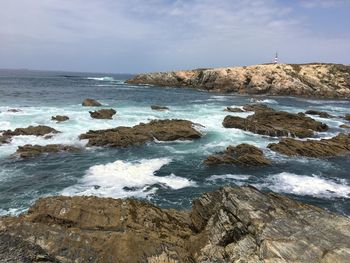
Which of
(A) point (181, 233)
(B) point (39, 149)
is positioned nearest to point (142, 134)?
(B) point (39, 149)

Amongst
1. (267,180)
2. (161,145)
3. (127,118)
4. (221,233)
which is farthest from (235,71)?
(221,233)

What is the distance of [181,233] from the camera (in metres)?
13.2

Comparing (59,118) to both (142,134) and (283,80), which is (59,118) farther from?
(283,80)

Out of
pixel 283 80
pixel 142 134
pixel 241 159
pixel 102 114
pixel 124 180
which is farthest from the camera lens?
pixel 283 80

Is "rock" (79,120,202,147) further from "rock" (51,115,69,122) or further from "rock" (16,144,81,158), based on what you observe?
"rock" (51,115,69,122)

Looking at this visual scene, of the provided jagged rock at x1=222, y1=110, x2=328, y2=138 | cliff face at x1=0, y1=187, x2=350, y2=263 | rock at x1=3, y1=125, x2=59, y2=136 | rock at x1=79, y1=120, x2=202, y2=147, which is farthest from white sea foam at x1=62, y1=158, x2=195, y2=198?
jagged rock at x1=222, y1=110, x2=328, y2=138

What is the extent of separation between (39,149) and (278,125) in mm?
27648

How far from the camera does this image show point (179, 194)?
883 inches

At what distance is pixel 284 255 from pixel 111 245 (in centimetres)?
542

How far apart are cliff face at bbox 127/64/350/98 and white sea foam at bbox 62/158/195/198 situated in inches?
2959

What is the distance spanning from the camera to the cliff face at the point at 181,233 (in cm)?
1063

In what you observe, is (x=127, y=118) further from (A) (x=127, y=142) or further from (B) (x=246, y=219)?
(B) (x=246, y=219)

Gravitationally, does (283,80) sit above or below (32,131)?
above

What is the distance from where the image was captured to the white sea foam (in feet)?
73.3
